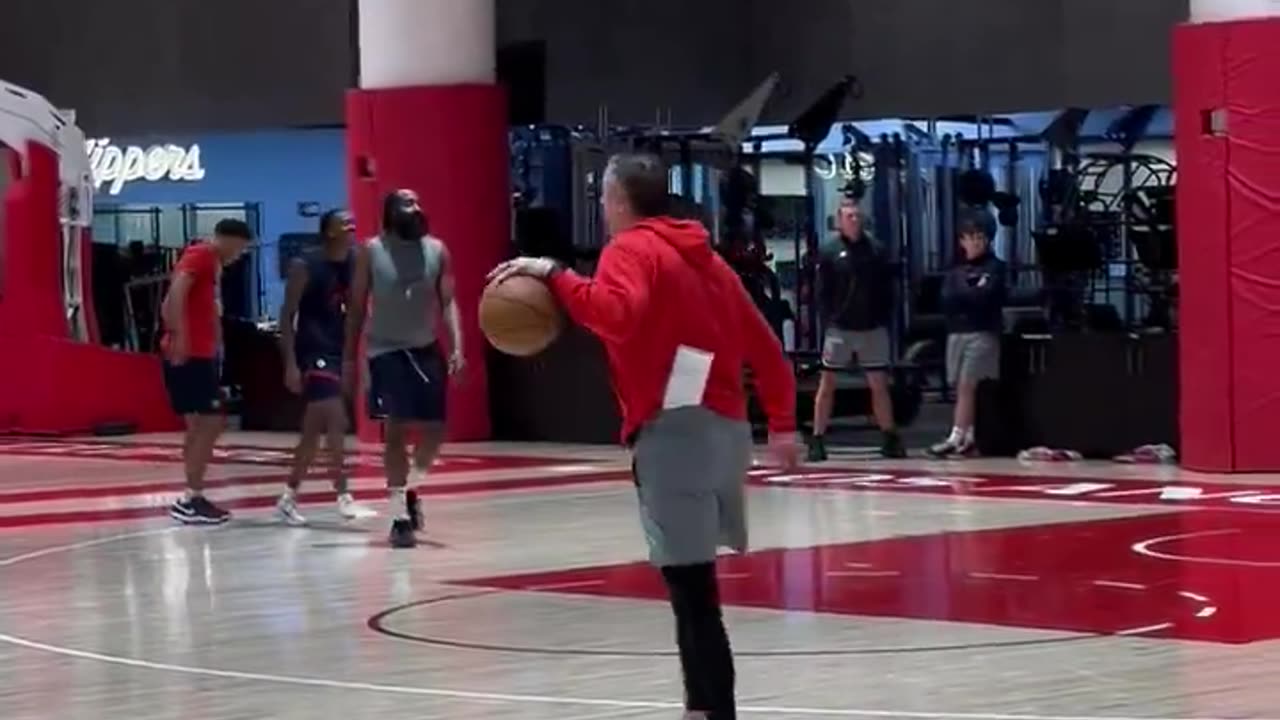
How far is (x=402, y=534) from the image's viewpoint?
1552 cm

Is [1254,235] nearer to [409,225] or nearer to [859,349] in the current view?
[859,349]

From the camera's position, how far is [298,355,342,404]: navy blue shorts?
16672 millimetres

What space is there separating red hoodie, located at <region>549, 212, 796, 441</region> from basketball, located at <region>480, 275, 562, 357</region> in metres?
0.06

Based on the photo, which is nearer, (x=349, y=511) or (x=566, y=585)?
(x=566, y=585)

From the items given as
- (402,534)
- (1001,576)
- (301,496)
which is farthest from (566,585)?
(301,496)

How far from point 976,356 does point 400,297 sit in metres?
7.43

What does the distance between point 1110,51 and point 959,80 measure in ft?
6.10

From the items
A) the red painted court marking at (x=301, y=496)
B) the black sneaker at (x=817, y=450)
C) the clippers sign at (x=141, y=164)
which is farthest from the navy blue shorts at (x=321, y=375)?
the clippers sign at (x=141, y=164)

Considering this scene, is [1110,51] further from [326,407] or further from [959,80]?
[326,407]

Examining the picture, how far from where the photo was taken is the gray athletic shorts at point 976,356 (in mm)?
21797

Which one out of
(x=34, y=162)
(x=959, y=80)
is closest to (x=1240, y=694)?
(x=959, y=80)

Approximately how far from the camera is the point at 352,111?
25.1 metres

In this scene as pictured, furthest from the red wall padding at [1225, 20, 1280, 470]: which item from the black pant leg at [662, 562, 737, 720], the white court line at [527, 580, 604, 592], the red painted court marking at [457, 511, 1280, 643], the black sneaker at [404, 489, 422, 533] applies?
the black pant leg at [662, 562, 737, 720]

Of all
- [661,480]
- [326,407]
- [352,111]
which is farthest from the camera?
[352,111]
